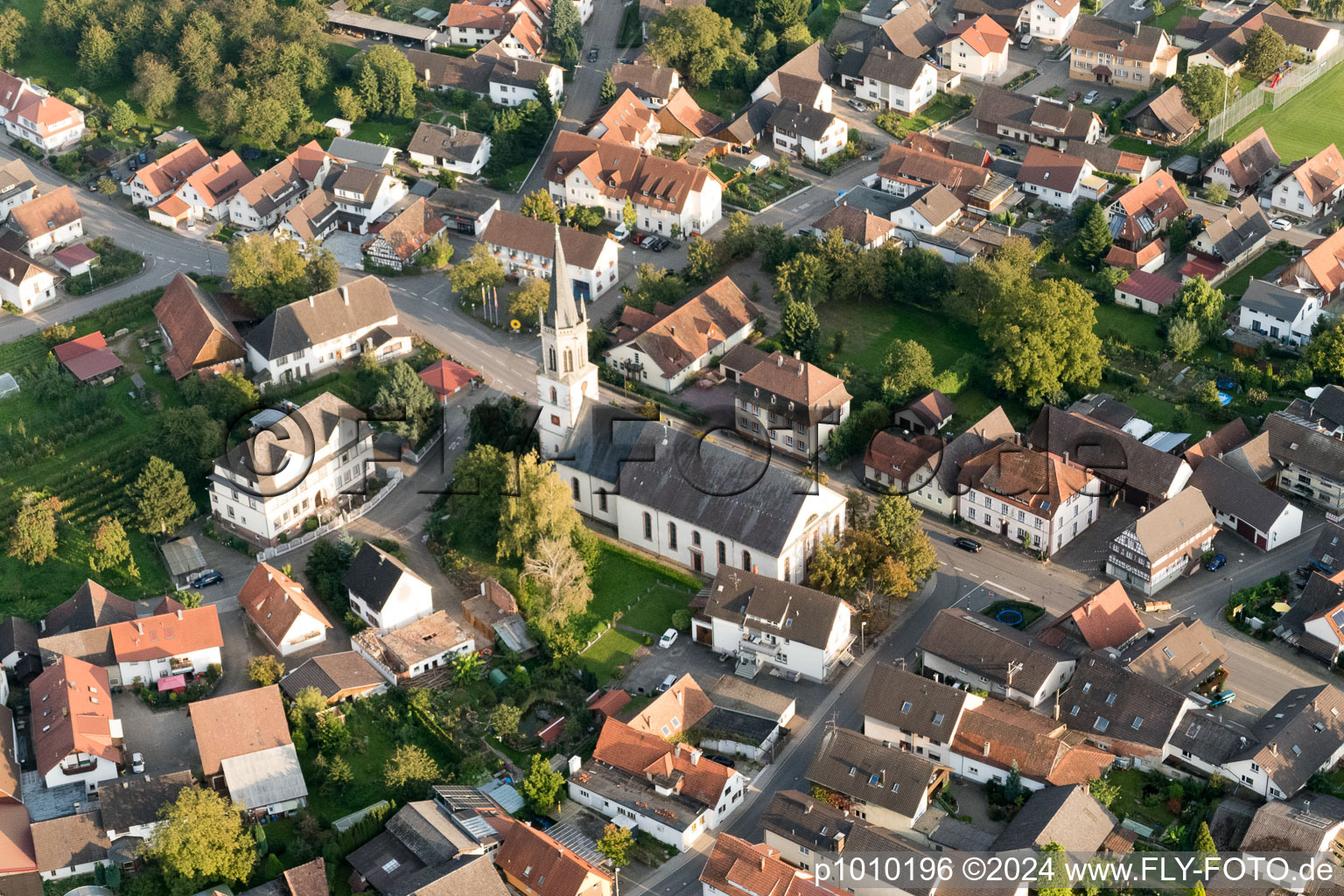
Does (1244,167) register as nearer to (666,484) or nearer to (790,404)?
(790,404)

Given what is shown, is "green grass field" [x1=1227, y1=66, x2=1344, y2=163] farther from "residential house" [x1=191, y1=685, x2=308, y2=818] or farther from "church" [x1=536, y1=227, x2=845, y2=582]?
"residential house" [x1=191, y1=685, x2=308, y2=818]

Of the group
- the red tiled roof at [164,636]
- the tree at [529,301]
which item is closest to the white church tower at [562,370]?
the tree at [529,301]

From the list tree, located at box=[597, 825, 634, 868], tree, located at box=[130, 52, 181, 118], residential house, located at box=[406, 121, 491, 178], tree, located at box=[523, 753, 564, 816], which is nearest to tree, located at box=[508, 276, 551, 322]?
residential house, located at box=[406, 121, 491, 178]

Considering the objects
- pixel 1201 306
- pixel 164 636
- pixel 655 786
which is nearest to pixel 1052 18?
pixel 1201 306

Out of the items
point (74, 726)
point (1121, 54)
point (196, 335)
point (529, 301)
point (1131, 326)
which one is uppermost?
point (1121, 54)

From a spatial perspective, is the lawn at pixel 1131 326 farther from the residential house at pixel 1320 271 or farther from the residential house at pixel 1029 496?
the residential house at pixel 1029 496

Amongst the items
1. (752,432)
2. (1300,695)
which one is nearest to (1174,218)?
(752,432)

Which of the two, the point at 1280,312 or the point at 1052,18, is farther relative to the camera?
the point at 1052,18
